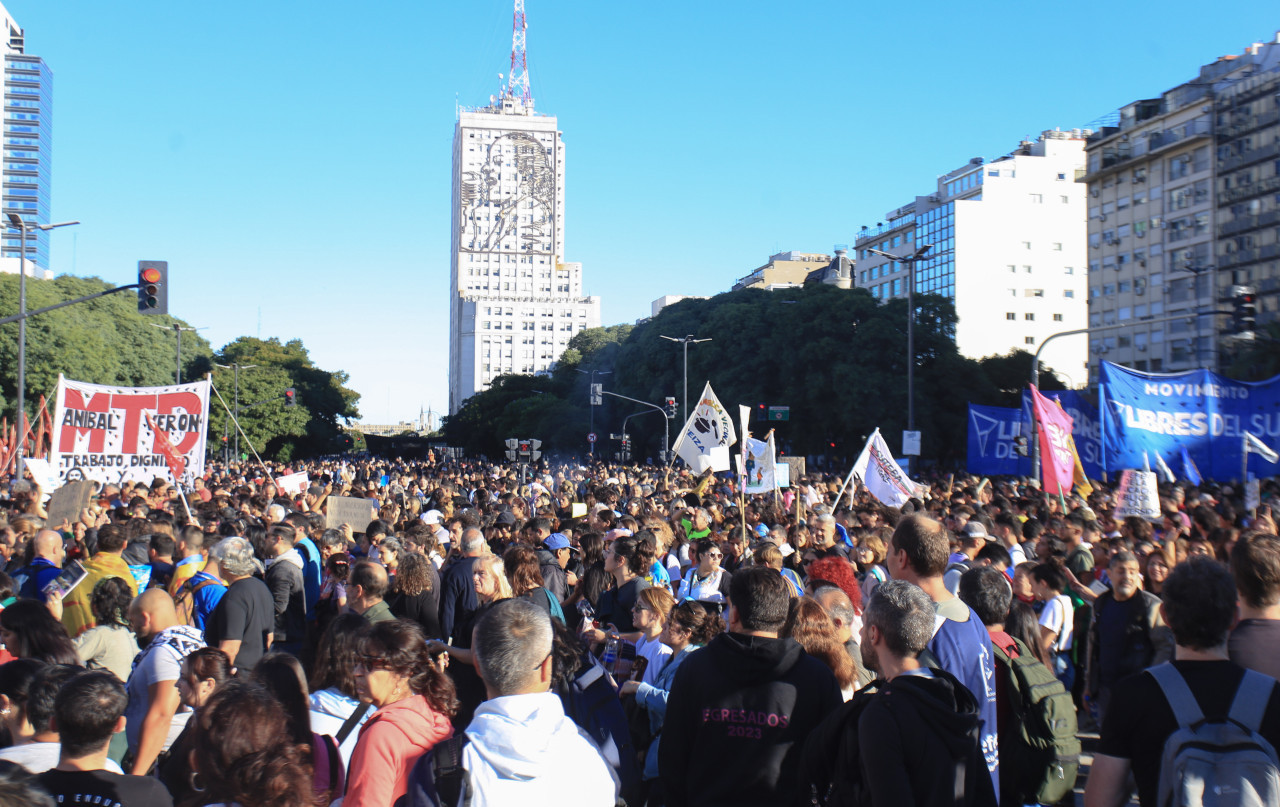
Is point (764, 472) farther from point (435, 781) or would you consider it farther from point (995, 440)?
point (435, 781)

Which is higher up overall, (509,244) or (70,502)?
(509,244)

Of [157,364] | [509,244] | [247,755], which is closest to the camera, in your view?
[247,755]

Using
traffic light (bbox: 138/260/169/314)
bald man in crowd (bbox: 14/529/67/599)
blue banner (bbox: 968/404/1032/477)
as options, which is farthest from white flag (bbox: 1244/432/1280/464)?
traffic light (bbox: 138/260/169/314)

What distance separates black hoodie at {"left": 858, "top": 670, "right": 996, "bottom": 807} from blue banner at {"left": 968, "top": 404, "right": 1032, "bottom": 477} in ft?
60.9

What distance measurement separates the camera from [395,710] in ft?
11.0

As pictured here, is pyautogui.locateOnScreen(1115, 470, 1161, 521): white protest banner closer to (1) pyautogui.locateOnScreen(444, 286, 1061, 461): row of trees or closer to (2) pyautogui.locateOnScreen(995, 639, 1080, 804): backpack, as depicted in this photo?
(2) pyautogui.locateOnScreen(995, 639, 1080, 804): backpack

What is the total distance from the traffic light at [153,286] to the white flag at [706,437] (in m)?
8.28

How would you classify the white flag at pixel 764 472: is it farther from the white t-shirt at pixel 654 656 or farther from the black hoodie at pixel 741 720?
the black hoodie at pixel 741 720

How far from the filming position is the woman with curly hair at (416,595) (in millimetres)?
6070

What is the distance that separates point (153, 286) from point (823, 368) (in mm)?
32554

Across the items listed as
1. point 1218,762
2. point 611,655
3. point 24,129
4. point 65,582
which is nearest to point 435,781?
point 611,655

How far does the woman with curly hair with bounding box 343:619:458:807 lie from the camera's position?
3.17 metres

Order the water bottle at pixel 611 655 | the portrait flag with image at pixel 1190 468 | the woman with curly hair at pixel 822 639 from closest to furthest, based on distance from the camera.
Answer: the woman with curly hair at pixel 822 639 → the water bottle at pixel 611 655 → the portrait flag with image at pixel 1190 468

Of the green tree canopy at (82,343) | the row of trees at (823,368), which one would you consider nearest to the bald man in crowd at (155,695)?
the row of trees at (823,368)
